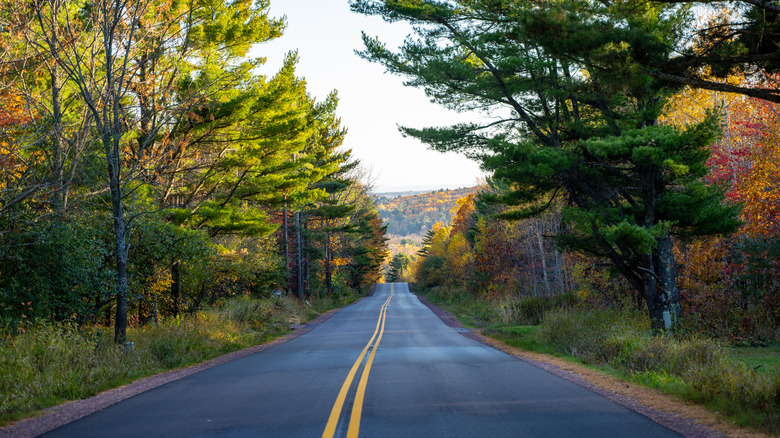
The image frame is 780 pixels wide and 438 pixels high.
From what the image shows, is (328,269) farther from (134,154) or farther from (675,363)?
(675,363)

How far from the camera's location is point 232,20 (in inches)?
728

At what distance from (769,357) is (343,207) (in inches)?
1241

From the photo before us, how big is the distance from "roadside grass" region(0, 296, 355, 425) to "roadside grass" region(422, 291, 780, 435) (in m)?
8.96

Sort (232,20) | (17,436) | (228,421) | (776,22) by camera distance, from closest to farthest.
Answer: (17,436)
(228,421)
(776,22)
(232,20)

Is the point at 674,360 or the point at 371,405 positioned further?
the point at 674,360

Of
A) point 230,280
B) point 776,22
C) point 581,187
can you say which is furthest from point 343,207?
point 776,22

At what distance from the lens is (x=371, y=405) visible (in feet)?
23.5

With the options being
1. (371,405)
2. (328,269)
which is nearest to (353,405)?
(371,405)

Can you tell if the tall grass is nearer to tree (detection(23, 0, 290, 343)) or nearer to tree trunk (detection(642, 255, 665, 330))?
tree trunk (detection(642, 255, 665, 330))

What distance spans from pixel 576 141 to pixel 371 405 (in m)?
12.4

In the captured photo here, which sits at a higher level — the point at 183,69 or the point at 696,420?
the point at 183,69

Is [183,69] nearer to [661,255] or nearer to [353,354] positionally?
[353,354]

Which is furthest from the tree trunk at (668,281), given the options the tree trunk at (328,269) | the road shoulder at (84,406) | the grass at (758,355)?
the tree trunk at (328,269)

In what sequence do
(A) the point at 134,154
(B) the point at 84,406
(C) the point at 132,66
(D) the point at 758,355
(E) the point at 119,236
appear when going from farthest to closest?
(A) the point at 134,154 < (C) the point at 132,66 < (D) the point at 758,355 < (E) the point at 119,236 < (B) the point at 84,406
